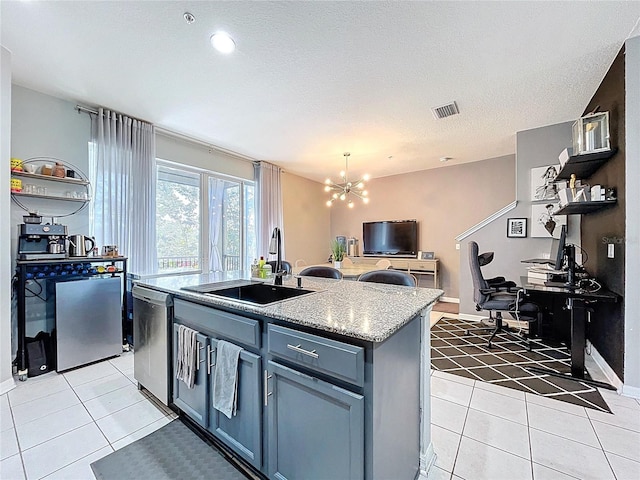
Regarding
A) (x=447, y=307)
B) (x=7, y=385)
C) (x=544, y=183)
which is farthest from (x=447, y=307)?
(x=7, y=385)

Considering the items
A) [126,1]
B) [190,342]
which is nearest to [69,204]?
[126,1]

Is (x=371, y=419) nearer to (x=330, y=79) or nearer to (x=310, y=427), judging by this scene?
(x=310, y=427)

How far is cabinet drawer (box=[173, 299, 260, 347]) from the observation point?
147cm

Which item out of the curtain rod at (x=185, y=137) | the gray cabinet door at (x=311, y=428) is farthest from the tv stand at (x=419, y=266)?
the gray cabinet door at (x=311, y=428)

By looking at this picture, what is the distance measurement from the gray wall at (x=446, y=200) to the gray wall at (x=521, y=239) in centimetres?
128

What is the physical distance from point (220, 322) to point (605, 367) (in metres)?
3.48

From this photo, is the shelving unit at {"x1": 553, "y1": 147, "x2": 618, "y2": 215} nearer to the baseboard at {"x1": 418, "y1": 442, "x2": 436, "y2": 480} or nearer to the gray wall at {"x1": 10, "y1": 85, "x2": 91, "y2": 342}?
the baseboard at {"x1": 418, "y1": 442, "x2": 436, "y2": 480}

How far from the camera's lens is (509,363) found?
292cm

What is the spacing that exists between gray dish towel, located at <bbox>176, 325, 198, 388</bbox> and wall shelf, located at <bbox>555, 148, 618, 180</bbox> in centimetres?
366

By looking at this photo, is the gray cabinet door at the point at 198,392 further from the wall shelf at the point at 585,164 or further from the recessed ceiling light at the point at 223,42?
the wall shelf at the point at 585,164

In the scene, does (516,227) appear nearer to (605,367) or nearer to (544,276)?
(544,276)

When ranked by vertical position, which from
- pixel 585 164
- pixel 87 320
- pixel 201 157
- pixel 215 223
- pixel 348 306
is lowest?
pixel 87 320

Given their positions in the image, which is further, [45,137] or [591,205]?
[45,137]

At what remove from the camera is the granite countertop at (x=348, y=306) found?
1.16 m
